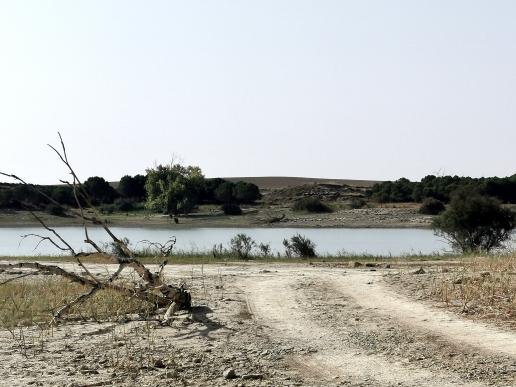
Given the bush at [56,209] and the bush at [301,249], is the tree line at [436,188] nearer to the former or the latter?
the bush at [301,249]

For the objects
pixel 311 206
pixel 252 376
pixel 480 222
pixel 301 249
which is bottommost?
pixel 252 376

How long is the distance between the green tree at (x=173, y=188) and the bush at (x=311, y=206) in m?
8.23

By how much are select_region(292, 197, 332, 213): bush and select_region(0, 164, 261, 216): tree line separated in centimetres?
475

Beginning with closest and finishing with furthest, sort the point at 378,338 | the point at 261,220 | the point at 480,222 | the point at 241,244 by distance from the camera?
the point at 378,338 < the point at 241,244 < the point at 480,222 < the point at 261,220

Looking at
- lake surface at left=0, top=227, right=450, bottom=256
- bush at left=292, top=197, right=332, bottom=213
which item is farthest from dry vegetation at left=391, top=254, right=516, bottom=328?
bush at left=292, top=197, right=332, bottom=213

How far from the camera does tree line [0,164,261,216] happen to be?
6269cm

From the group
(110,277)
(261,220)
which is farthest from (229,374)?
(261,220)

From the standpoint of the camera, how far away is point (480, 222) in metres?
34.9

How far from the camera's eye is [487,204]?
115 ft

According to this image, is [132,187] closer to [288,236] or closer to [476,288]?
[288,236]

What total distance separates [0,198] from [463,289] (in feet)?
172

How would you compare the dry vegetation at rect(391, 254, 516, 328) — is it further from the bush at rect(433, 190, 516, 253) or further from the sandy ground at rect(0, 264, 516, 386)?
the bush at rect(433, 190, 516, 253)

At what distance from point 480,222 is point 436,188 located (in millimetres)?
30374

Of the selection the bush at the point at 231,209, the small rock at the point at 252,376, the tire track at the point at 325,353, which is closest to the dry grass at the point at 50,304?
the tire track at the point at 325,353
